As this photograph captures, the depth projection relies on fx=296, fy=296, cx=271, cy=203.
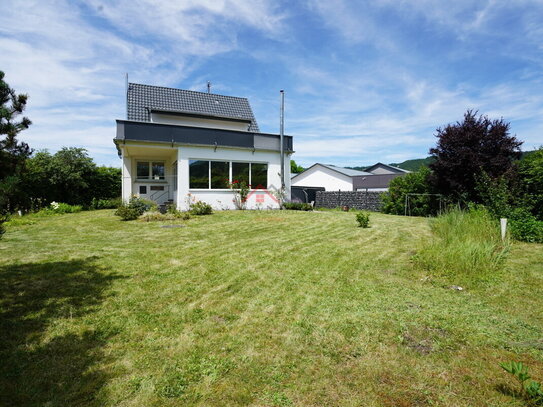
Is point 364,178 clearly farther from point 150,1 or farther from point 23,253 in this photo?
point 23,253

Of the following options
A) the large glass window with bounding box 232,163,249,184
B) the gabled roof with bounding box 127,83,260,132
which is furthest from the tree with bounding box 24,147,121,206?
the large glass window with bounding box 232,163,249,184

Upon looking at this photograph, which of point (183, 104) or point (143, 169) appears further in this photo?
point (183, 104)

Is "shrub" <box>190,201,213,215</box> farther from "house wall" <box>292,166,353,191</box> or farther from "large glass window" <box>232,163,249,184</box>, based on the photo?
"house wall" <box>292,166,353,191</box>

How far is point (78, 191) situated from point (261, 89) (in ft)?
41.0

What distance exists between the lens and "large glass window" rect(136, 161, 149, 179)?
1766cm

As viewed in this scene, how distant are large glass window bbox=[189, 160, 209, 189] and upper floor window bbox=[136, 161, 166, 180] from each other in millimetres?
4294

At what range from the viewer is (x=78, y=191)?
17.7 metres

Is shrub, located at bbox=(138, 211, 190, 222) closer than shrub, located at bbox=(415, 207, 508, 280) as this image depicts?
No

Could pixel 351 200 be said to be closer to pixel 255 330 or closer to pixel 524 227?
pixel 524 227

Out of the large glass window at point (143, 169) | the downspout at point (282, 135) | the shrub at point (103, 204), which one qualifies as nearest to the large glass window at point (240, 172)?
the downspout at point (282, 135)

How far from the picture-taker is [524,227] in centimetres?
832

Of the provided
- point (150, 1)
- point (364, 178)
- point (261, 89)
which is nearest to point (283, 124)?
point (261, 89)

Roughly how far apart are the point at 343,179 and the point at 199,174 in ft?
80.1

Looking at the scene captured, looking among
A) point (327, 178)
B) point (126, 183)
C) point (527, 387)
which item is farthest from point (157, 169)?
point (327, 178)
